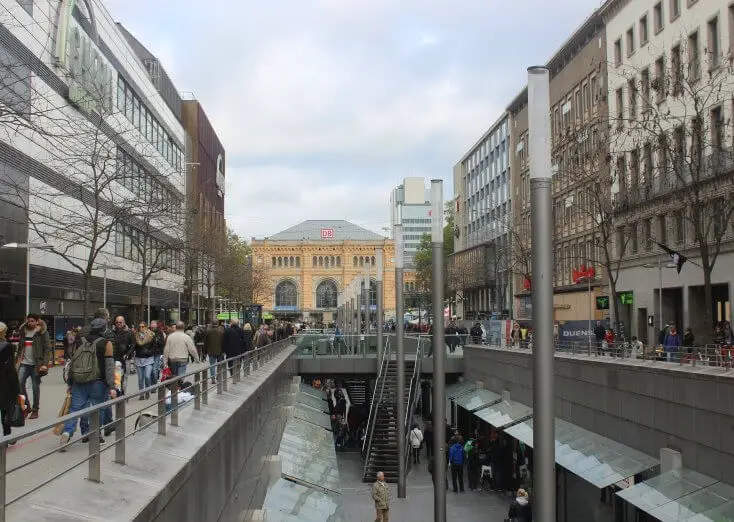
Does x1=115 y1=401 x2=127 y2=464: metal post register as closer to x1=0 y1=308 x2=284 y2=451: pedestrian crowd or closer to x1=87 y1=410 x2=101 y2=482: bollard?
x1=0 y1=308 x2=284 y2=451: pedestrian crowd

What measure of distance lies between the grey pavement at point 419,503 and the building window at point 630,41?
81.9 feet

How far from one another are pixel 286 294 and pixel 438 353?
Result: 468 ft

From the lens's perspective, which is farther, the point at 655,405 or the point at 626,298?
the point at 626,298

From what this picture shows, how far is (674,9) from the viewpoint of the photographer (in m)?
41.8

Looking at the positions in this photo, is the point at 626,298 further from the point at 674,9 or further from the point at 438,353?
the point at 438,353

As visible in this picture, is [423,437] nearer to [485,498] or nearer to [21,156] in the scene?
[485,498]

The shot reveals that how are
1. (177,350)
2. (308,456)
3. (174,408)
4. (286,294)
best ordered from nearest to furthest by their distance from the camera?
(174,408), (177,350), (308,456), (286,294)

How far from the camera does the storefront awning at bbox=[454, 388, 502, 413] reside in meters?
34.2

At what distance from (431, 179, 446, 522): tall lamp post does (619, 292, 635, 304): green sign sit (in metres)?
30.2

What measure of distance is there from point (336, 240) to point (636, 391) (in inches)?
5787

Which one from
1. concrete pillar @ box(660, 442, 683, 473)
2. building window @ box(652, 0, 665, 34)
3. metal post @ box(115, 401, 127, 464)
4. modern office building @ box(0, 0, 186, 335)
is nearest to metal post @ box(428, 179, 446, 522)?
concrete pillar @ box(660, 442, 683, 473)

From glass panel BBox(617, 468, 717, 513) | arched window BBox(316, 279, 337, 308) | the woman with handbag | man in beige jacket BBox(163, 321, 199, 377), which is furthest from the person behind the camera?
arched window BBox(316, 279, 337, 308)

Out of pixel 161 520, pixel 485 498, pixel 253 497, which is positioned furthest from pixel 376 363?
pixel 161 520

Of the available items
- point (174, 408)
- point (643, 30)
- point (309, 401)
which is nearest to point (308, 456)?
point (174, 408)
